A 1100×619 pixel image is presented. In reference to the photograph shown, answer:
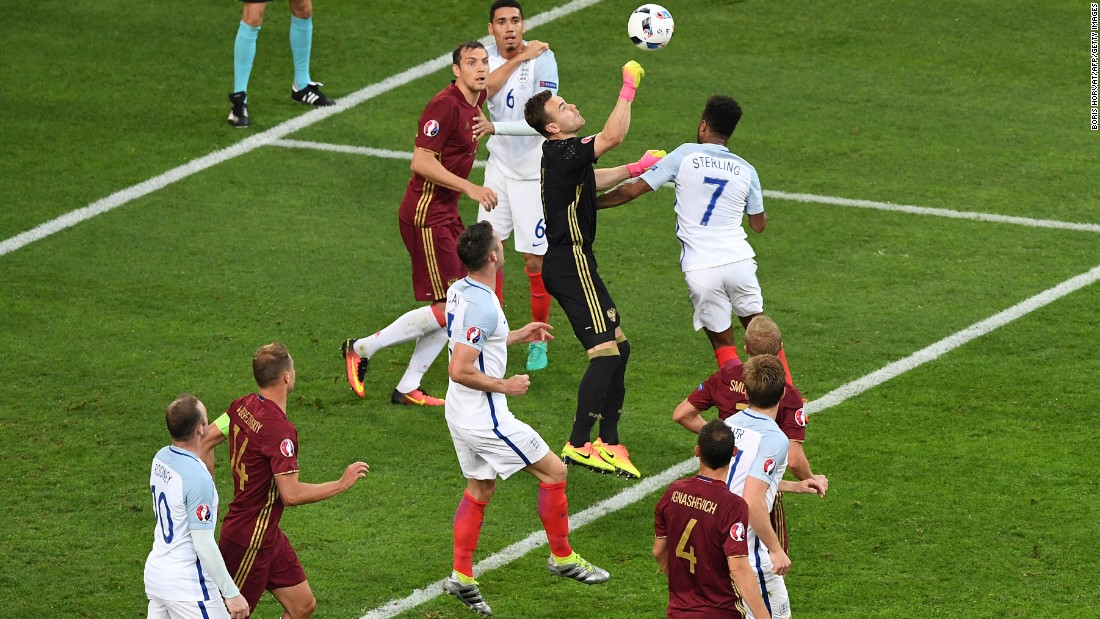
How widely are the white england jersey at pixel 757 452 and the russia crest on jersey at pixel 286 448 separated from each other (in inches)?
79.2

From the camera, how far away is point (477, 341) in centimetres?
789

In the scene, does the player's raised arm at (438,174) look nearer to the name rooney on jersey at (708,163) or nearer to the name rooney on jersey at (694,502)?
the name rooney on jersey at (708,163)

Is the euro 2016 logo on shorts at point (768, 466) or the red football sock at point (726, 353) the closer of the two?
the euro 2016 logo on shorts at point (768, 466)

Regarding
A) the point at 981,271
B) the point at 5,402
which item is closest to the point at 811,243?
the point at 981,271

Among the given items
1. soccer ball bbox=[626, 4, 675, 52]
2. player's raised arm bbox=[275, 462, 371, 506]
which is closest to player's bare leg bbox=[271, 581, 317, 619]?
player's raised arm bbox=[275, 462, 371, 506]

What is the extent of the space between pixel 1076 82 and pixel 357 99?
7.76 meters

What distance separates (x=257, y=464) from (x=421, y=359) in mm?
3654

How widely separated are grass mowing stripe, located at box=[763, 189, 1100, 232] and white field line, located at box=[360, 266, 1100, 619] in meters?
0.92

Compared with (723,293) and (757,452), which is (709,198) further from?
(757,452)

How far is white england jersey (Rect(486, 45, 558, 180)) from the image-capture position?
11633mm

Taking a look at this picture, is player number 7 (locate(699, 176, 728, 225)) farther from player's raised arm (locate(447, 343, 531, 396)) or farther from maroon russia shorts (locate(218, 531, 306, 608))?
maroon russia shorts (locate(218, 531, 306, 608))

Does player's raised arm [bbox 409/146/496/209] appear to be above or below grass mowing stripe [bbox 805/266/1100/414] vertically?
above

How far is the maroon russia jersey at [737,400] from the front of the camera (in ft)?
24.7

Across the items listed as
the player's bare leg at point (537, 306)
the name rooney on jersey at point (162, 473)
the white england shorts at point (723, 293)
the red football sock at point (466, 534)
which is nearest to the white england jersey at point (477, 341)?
the red football sock at point (466, 534)
